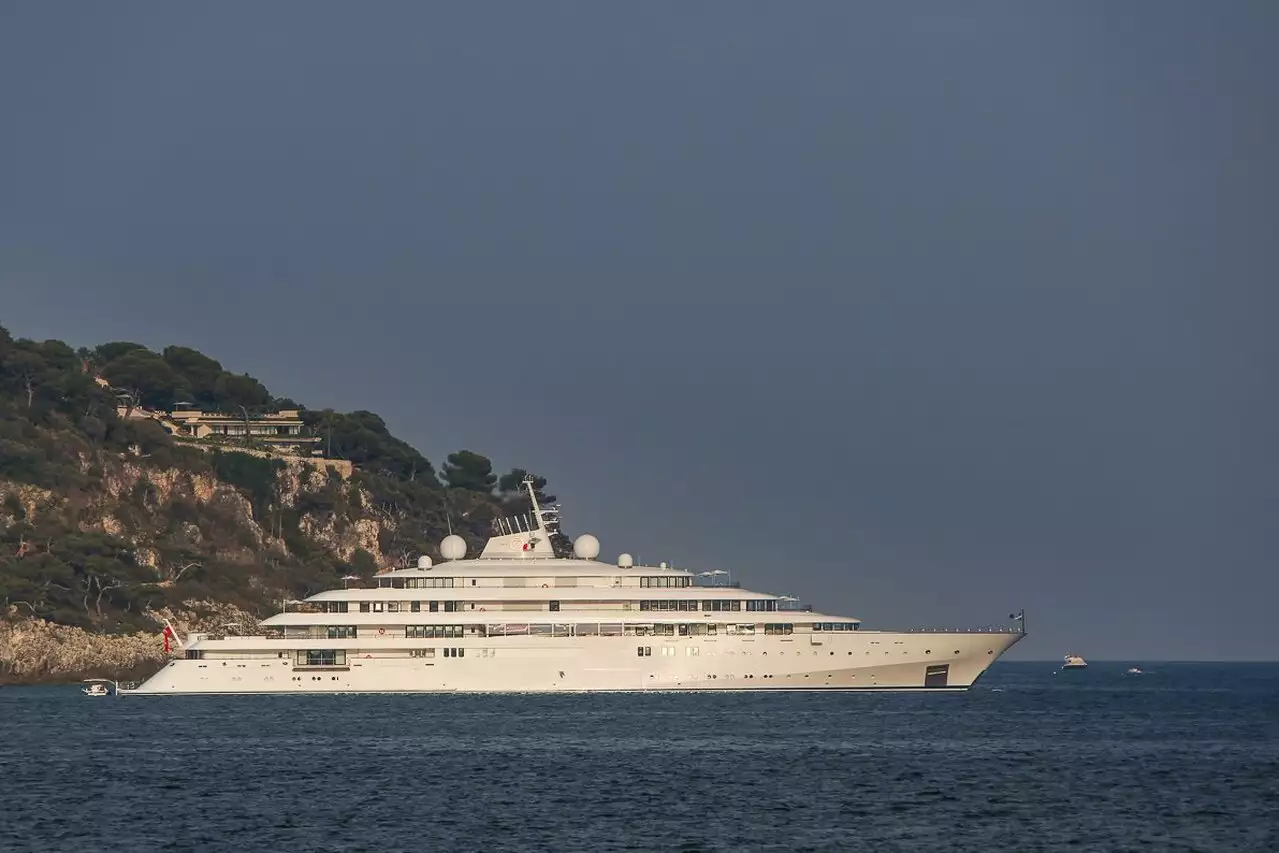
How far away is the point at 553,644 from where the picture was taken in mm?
92062

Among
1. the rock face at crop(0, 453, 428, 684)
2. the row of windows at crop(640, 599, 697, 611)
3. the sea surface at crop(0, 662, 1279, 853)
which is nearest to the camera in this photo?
the sea surface at crop(0, 662, 1279, 853)

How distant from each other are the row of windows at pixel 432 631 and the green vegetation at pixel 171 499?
3583 centimetres

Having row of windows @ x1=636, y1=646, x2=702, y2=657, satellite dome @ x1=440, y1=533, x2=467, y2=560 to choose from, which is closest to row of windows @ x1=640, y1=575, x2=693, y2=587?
row of windows @ x1=636, y1=646, x2=702, y2=657

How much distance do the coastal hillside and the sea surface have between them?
32979 mm

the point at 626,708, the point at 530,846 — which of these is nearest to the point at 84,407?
the point at 626,708

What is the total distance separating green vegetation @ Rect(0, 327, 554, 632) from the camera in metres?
124

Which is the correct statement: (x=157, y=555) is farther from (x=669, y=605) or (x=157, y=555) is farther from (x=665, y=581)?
(x=669, y=605)

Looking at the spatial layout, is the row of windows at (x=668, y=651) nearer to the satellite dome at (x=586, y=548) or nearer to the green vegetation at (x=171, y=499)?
the satellite dome at (x=586, y=548)

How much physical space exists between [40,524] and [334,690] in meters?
43.4

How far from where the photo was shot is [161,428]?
150 metres

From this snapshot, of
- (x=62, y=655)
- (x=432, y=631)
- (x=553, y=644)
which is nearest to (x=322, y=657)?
(x=432, y=631)

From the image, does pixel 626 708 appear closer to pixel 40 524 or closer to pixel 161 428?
pixel 40 524

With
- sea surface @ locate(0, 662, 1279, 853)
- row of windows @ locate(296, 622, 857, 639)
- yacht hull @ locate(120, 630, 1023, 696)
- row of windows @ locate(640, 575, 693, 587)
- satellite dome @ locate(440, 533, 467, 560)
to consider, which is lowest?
sea surface @ locate(0, 662, 1279, 853)

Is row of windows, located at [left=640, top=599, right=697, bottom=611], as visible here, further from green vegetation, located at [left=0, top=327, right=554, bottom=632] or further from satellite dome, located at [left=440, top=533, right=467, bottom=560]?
green vegetation, located at [left=0, top=327, right=554, bottom=632]
